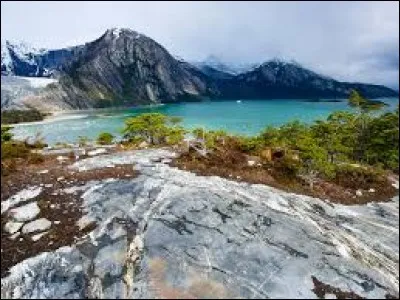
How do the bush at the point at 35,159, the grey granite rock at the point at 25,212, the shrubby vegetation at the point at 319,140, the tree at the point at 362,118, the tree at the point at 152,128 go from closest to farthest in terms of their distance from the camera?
the grey granite rock at the point at 25,212, the bush at the point at 35,159, the shrubby vegetation at the point at 319,140, the tree at the point at 152,128, the tree at the point at 362,118

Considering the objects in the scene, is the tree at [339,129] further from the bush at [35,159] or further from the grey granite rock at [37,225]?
the grey granite rock at [37,225]

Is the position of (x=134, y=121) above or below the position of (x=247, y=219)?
below

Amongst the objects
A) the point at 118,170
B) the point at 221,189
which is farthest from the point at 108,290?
the point at 118,170

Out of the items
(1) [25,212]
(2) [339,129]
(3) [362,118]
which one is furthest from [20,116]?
(1) [25,212]

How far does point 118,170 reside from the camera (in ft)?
46.4

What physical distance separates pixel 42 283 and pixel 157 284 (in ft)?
7.37

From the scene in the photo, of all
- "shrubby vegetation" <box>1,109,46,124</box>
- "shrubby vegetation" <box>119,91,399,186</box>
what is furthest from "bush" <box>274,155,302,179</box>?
"shrubby vegetation" <box>1,109,46,124</box>

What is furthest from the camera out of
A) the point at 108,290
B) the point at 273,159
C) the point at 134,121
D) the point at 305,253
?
the point at 134,121

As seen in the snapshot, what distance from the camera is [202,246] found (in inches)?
388

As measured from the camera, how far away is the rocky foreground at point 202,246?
8906mm

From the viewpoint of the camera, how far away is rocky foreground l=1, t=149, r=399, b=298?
8.91 metres

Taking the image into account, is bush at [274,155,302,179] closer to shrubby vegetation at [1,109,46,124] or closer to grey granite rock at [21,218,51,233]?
grey granite rock at [21,218,51,233]

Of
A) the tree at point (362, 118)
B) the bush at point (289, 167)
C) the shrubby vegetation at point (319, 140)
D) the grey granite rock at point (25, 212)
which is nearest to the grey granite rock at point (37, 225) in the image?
the grey granite rock at point (25, 212)

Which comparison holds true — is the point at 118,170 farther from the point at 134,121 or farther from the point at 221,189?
the point at 134,121
